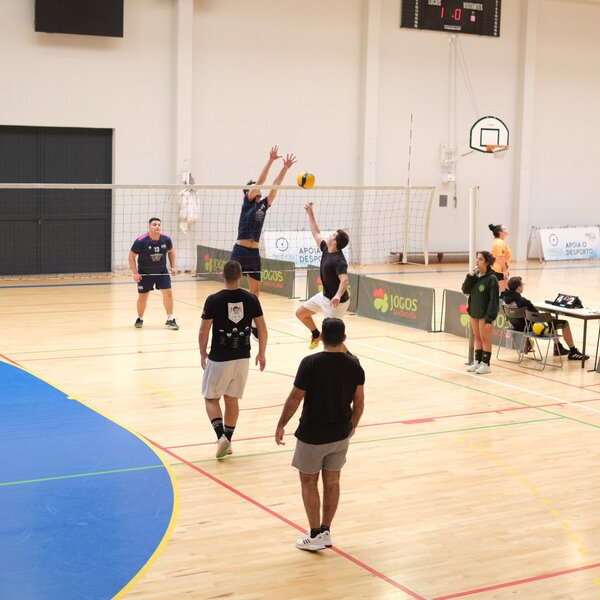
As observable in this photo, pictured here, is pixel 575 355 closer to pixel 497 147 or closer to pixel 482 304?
pixel 482 304

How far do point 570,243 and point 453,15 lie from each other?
7606 mm

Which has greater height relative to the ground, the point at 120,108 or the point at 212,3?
the point at 212,3

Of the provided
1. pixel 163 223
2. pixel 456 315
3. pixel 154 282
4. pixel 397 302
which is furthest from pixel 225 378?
pixel 163 223

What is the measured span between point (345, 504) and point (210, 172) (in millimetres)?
17253

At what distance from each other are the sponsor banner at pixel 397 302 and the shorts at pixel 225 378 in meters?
7.70

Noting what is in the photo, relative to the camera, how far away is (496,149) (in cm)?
2695

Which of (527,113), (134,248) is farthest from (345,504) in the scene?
(527,113)

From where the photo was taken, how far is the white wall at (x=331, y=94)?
2241cm

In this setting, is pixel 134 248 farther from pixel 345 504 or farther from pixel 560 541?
pixel 560 541

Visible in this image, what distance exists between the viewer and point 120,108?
2280 centimetres

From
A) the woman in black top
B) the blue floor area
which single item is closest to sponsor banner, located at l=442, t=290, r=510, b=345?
the woman in black top

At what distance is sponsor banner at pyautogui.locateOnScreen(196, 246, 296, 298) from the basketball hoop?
29.9 ft

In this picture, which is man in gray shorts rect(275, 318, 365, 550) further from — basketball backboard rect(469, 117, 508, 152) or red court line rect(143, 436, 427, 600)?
basketball backboard rect(469, 117, 508, 152)

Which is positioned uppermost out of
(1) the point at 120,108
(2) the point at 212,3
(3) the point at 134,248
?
(2) the point at 212,3
